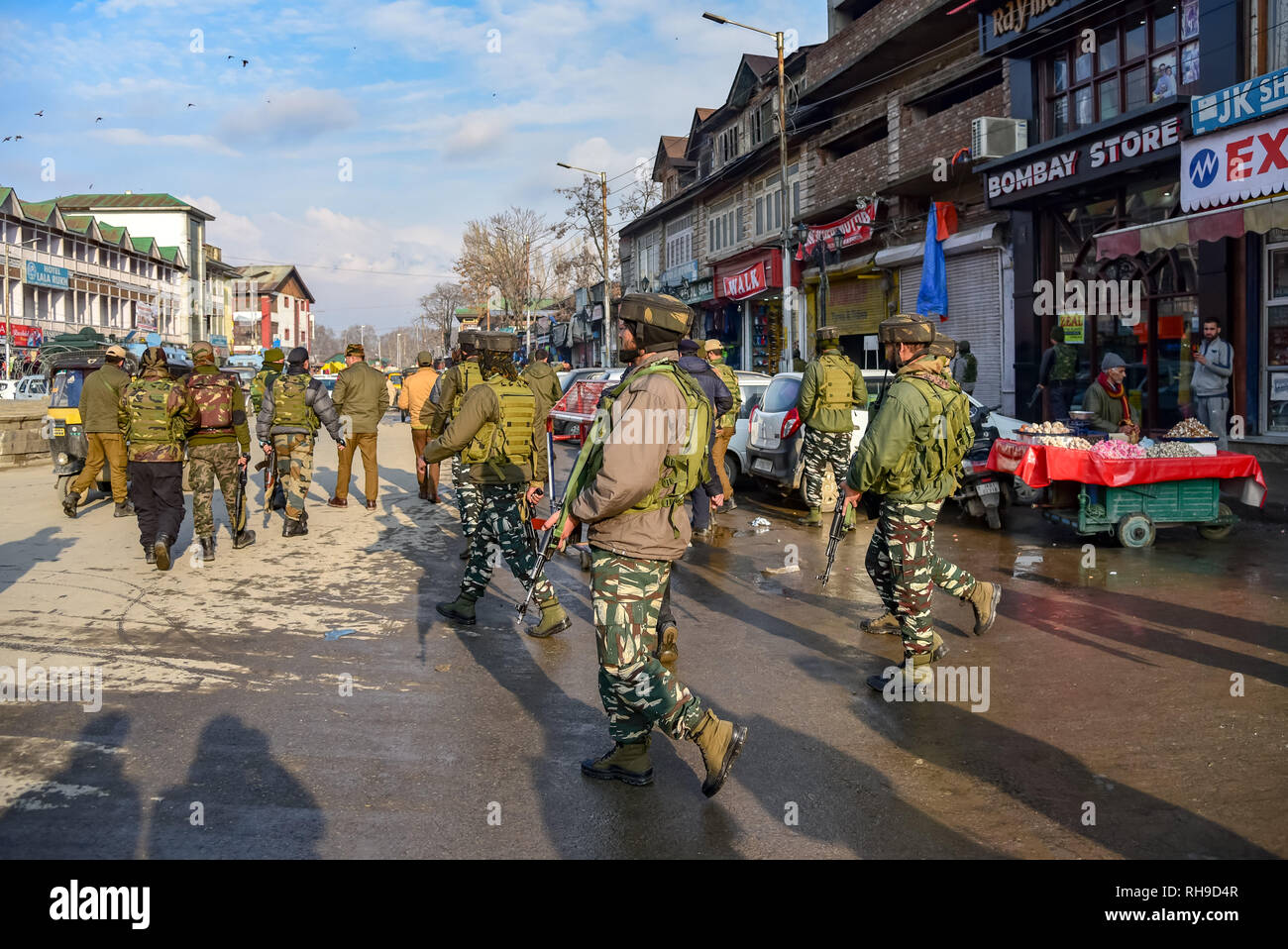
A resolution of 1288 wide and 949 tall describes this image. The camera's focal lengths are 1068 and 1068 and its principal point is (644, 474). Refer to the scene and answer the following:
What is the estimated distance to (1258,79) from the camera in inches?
507

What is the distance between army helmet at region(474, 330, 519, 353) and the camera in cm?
675

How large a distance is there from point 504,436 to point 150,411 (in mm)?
3790

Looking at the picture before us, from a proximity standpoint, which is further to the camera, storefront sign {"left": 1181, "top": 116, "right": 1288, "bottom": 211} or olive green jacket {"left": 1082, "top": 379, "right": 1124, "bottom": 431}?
storefront sign {"left": 1181, "top": 116, "right": 1288, "bottom": 211}

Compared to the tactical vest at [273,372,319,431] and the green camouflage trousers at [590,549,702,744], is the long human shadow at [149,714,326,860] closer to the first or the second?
the green camouflage trousers at [590,549,702,744]

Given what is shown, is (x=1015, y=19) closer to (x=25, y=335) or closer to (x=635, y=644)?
(x=635, y=644)

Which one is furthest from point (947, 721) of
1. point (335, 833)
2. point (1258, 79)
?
point (1258, 79)

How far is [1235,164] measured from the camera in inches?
517

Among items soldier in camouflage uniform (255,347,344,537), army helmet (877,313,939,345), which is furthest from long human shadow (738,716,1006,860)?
soldier in camouflage uniform (255,347,344,537)

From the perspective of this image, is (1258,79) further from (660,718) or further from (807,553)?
(660,718)

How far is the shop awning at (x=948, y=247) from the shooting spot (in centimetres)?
2056

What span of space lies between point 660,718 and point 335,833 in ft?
4.11

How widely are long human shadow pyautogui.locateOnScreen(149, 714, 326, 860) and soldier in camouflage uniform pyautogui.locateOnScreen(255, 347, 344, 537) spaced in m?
6.41

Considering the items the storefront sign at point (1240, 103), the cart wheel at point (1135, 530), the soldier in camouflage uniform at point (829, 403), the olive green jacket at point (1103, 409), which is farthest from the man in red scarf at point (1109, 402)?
the storefront sign at point (1240, 103)
